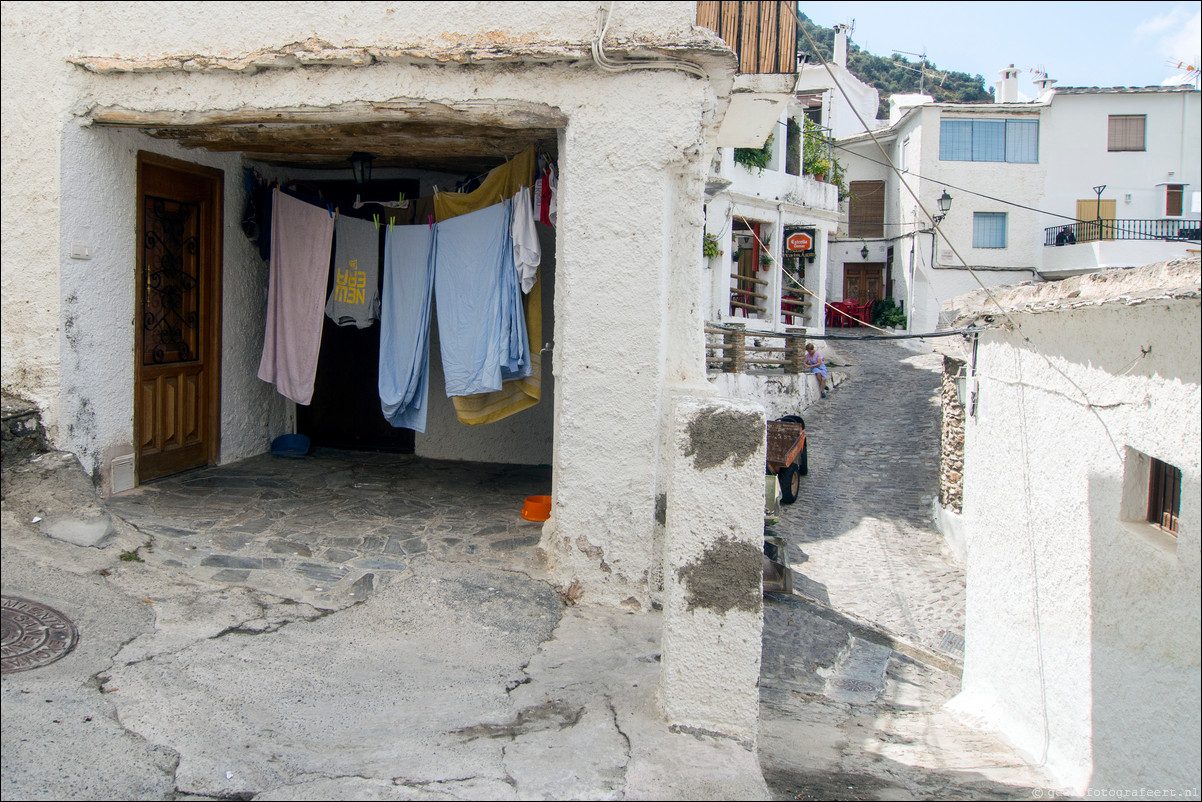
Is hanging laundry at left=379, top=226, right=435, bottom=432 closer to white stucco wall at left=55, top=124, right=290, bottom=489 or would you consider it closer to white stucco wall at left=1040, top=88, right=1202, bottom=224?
white stucco wall at left=55, top=124, right=290, bottom=489

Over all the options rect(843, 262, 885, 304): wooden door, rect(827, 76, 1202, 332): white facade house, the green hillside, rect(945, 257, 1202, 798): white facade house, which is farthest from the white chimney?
rect(945, 257, 1202, 798): white facade house

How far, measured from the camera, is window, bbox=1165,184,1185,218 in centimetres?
2497

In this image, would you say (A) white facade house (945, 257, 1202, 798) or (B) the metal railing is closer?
(A) white facade house (945, 257, 1202, 798)

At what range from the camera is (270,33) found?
5.46 meters

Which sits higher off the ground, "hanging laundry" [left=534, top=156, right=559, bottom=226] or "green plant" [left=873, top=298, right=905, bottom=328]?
"green plant" [left=873, top=298, right=905, bottom=328]

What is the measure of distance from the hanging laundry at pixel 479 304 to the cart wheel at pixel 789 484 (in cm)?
848

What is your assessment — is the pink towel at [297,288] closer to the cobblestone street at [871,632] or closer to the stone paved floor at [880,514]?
the cobblestone street at [871,632]

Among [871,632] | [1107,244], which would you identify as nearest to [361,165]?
[871,632]

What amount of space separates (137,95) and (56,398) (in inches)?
80.9

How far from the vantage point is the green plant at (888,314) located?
1083 inches

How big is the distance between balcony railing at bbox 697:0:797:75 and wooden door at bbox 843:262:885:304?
79.2ft

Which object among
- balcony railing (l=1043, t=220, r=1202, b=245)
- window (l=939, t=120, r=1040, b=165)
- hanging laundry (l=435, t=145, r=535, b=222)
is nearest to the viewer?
hanging laundry (l=435, t=145, r=535, b=222)

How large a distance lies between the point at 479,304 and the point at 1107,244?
2317 cm

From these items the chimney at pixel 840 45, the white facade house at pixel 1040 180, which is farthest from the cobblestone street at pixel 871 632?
the chimney at pixel 840 45
